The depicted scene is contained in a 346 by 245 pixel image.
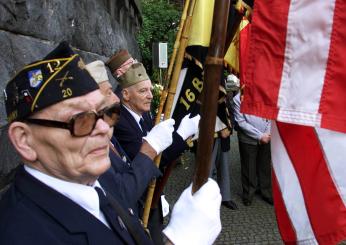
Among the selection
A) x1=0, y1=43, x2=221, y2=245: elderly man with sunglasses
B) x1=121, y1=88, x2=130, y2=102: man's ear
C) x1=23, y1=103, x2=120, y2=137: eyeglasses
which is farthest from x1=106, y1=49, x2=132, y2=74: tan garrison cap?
x1=23, y1=103, x2=120, y2=137: eyeglasses

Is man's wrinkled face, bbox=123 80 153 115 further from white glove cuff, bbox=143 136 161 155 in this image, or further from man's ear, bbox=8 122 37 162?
man's ear, bbox=8 122 37 162

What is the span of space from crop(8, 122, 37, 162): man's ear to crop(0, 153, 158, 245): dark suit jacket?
7 cm

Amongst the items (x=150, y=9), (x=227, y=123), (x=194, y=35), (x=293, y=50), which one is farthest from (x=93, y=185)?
(x=150, y=9)

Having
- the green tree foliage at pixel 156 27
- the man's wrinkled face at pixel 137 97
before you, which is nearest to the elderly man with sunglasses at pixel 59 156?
the man's wrinkled face at pixel 137 97

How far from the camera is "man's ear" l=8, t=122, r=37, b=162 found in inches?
52.5

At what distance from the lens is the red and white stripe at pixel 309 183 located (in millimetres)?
2020

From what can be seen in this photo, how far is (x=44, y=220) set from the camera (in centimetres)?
123

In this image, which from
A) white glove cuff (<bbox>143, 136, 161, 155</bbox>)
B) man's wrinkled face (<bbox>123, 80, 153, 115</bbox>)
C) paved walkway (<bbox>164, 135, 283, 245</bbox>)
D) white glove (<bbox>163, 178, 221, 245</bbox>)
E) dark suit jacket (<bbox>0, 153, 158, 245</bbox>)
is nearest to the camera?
dark suit jacket (<bbox>0, 153, 158, 245</bbox>)

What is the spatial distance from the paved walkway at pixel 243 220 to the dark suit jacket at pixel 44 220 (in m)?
3.61

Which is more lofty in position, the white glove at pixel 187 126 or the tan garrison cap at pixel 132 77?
the tan garrison cap at pixel 132 77

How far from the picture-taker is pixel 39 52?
271cm

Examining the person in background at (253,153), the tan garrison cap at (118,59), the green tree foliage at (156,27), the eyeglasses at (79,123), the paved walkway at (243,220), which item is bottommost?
the paved walkway at (243,220)

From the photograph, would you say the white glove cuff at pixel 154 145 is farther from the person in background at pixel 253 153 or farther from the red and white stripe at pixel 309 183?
the person in background at pixel 253 153

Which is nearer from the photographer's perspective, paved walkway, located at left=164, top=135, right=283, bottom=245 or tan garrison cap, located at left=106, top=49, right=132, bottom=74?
tan garrison cap, located at left=106, top=49, right=132, bottom=74
